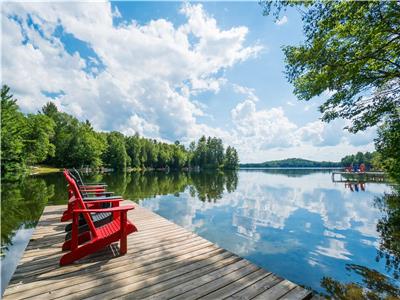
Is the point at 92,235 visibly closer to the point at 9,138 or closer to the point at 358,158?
the point at 9,138

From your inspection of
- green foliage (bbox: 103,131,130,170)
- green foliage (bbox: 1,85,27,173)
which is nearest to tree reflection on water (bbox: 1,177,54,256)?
green foliage (bbox: 1,85,27,173)

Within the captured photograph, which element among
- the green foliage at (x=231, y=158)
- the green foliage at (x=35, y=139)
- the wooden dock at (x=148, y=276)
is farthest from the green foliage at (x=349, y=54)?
the green foliage at (x=231, y=158)

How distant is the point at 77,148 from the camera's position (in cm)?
4553

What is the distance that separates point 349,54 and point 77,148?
49.8 meters

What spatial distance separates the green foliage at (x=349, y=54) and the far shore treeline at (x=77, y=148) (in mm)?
28584

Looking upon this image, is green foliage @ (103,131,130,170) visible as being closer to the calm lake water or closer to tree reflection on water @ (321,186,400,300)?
the calm lake water

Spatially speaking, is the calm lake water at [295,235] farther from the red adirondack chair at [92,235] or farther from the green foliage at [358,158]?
the green foliage at [358,158]

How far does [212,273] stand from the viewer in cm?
319

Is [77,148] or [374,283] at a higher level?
[77,148]

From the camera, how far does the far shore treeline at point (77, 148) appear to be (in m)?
26.8

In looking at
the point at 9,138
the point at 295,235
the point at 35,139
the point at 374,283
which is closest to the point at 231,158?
the point at 35,139

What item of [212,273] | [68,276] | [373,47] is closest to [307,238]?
[212,273]

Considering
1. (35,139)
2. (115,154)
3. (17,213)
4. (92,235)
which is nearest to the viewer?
(92,235)

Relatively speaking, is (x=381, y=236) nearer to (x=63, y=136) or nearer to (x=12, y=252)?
(x=12, y=252)
